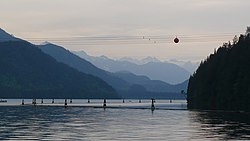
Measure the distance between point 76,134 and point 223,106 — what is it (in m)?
90.5

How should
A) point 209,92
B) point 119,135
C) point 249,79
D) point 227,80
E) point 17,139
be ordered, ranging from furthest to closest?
point 209,92 < point 227,80 < point 249,79 < point 119,135 < point 17,139

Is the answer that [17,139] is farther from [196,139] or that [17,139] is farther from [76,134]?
[196,139]

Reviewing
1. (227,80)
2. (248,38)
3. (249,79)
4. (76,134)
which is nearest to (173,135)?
(76,134)

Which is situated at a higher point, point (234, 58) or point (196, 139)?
point (234, 58)

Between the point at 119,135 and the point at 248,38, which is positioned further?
the point at 248,38

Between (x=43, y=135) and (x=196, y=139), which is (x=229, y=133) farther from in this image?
(x=43, y=135)

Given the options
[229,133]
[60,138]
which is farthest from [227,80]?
[60,138]

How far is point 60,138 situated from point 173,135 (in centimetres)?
965

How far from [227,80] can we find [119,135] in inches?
3703

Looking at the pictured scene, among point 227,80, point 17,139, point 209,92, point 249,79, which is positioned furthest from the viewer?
point 209,92

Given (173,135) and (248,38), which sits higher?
(248,38)

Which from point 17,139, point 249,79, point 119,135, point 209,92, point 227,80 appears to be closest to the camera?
point 17,139

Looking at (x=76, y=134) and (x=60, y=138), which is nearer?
(x=60, y=138)

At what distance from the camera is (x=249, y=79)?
135125 millimetres
